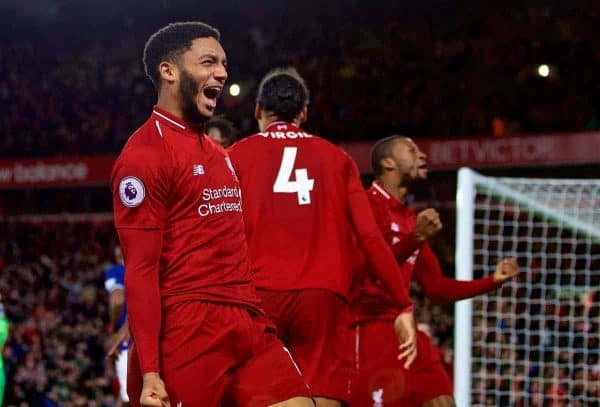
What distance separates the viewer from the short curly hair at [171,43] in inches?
128

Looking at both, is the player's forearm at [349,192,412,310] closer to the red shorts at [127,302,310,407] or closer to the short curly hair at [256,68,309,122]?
the short curly hair at [256,68,309,122]

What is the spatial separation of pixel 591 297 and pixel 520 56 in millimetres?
7019

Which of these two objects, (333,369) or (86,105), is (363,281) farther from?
(86,105)

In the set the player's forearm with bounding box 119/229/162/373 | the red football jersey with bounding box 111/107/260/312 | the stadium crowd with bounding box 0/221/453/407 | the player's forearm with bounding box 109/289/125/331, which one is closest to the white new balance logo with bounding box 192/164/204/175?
the red football jersey with bounding box 111/107/260/312

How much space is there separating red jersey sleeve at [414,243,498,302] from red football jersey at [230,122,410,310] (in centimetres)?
129

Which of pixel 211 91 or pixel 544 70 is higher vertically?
pixel 544 70

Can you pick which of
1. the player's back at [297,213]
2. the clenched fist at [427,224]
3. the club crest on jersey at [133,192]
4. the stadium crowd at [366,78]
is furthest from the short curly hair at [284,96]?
the stadium crowd at [366,78]

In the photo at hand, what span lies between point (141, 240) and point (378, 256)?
1.33 metres

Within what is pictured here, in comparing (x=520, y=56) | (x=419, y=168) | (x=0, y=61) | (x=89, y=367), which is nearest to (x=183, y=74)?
(x=419, y=168)

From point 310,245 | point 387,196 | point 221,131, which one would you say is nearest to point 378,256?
point 310,245

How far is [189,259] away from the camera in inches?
123

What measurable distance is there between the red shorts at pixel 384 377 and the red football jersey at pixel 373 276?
0.21 ft

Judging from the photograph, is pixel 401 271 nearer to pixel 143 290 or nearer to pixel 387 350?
pixel 387 350

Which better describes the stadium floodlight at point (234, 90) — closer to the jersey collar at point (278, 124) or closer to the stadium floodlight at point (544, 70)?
the stadium floodlight at point (544, 70)
